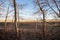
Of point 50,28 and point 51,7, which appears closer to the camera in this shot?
point 51,7

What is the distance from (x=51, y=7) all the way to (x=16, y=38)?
635cm

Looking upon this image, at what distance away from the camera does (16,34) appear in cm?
2456

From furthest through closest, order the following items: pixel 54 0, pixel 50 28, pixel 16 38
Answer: pixel 50 28 < pixel 16 38 < pixel 54 0

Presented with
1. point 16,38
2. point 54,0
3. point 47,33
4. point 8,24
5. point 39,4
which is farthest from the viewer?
point 8,24

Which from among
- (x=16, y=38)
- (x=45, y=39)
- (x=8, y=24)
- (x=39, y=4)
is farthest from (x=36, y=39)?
(x=8, y=24)

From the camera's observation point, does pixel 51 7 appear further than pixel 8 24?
No

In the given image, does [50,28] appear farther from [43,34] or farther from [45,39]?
Result: [45,39]

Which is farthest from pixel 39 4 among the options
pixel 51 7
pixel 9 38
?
pixel 9 38

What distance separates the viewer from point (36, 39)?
22.6 meters

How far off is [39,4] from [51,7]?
1752mm

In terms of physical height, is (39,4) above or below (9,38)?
above

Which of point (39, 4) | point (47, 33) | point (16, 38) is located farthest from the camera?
point (47, 33)

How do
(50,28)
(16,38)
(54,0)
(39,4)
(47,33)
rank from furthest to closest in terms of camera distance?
(50,28)
(47,33)
(16,38)
(39,4)
(54,0)

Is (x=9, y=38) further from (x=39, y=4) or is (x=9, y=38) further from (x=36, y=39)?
(x=39, y=4)
